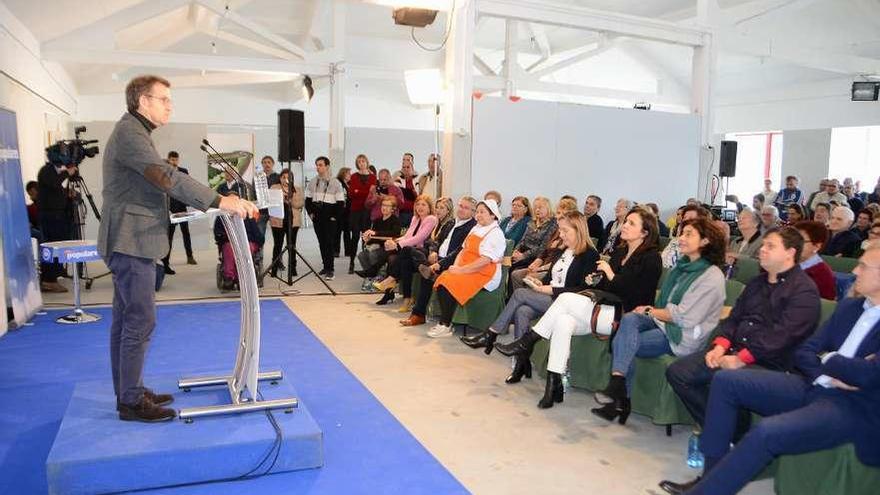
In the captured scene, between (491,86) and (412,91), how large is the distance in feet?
15.3

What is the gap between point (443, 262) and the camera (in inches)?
234

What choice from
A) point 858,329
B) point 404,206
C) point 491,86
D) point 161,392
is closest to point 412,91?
point 404,206

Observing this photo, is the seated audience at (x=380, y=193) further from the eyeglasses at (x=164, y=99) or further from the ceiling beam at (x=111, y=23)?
the eyeglasses at (x=164, y=99)

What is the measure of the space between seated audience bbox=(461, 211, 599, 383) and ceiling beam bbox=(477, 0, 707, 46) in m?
3.99

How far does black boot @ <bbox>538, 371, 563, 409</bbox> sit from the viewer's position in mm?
3990

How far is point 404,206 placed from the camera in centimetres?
898

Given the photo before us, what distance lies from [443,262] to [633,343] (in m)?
2.52

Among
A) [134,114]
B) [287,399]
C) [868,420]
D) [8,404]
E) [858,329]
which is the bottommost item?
[8,404]

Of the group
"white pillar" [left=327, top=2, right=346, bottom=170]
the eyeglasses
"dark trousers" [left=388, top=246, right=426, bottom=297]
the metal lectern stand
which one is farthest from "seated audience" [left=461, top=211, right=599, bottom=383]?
"white pillar" [left=327, top=2, right=346, bottom=170]

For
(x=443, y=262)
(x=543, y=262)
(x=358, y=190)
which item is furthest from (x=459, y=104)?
(x=543, y=262)

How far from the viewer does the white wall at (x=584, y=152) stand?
7801mm

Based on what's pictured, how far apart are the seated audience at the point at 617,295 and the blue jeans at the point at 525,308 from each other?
0.47 meters

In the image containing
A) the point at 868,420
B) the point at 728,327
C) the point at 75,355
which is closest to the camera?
the point at 868,420

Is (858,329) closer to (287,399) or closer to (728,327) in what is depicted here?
(728,327)
